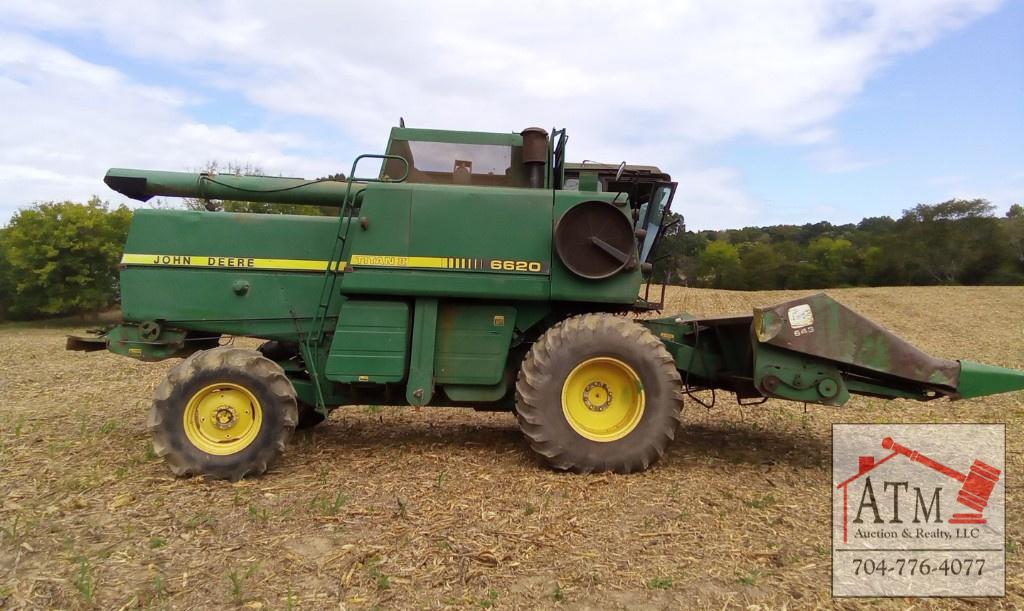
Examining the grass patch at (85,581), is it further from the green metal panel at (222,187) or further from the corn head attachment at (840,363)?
the corn head attachment at (840,363)

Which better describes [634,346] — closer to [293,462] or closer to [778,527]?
[778,527]

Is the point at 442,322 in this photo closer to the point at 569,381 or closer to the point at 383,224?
the point at 383,224

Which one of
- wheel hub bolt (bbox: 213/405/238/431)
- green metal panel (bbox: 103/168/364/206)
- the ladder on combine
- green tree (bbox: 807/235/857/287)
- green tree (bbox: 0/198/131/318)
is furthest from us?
green tree (bbox: 807/235/857/287)

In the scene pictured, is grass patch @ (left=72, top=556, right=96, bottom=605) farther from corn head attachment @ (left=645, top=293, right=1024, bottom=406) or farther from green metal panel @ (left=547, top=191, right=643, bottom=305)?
corn head attachment @ (left=645, top=293, right=1024, bottom=406)

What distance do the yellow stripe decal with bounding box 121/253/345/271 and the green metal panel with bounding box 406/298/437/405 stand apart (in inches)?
30.4

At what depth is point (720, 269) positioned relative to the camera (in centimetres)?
3791

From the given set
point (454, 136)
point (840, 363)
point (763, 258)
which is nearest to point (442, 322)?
point (454, 136)

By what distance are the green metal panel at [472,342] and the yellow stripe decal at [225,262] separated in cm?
99

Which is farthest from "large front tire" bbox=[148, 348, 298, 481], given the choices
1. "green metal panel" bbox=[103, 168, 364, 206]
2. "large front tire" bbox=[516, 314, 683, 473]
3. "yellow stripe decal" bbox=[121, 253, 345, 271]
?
"large front tire" bbox=[516, 314, 683, 473]

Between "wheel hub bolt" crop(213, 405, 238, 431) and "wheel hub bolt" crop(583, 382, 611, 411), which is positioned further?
"wheel hub bolt" crop(583, 382, 611, 411)

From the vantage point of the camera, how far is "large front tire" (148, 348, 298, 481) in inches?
182

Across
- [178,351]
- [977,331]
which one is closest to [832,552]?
[178,351]

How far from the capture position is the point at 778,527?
12.9ft

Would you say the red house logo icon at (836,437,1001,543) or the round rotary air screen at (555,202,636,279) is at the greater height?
the round rotary air screen at (555,202,636,279)
